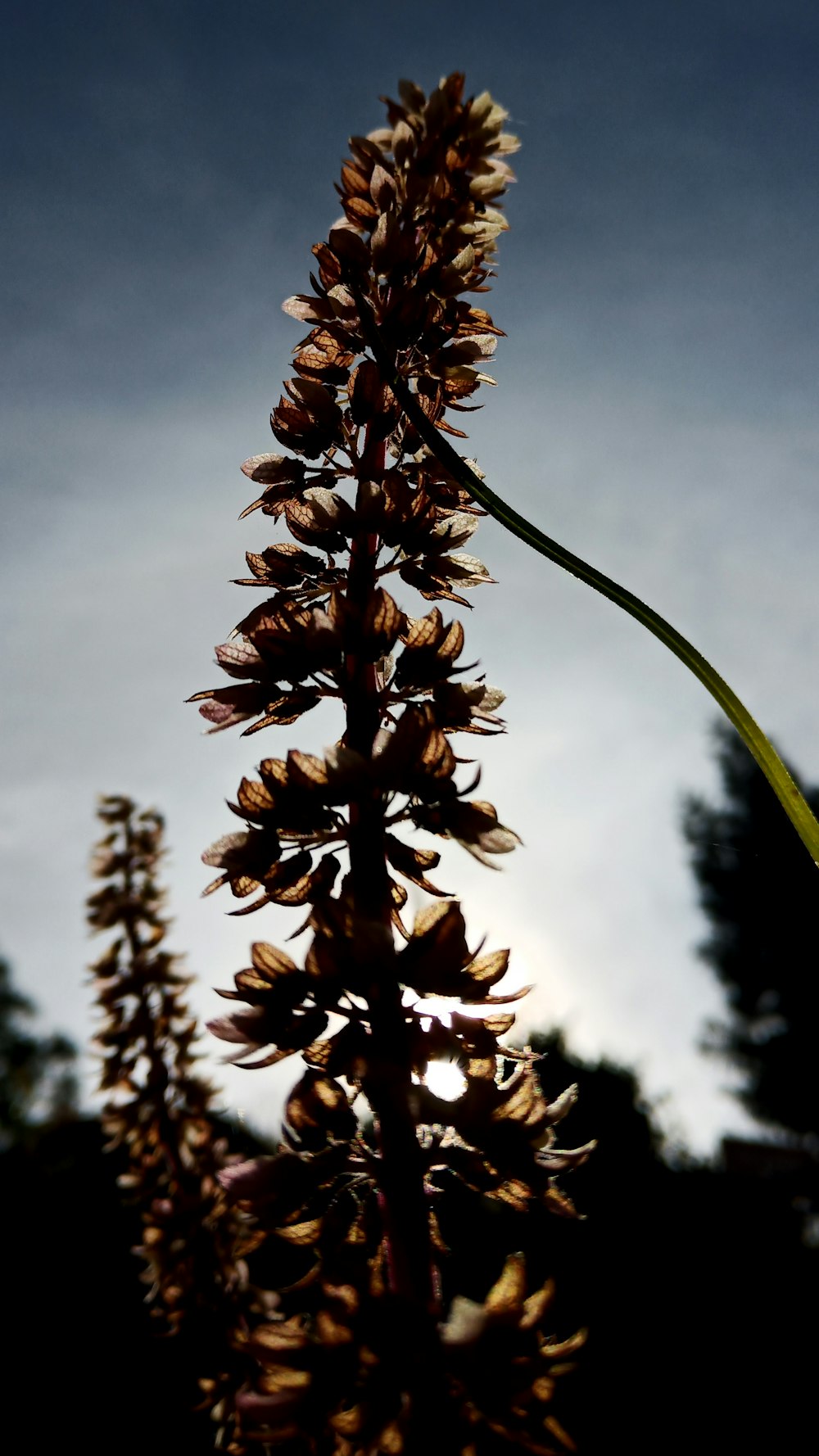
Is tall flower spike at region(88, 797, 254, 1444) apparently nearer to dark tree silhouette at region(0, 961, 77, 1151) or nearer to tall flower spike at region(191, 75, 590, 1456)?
tall flower spike at region(191, 75, 590, 1456)

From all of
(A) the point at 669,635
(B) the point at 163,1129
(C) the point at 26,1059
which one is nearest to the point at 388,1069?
(A) the point at 669,635

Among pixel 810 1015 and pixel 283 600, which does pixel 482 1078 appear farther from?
pixel 810 1015

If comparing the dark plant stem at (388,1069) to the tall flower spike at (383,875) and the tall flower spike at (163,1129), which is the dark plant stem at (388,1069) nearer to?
the tall flower spike at (383,875)

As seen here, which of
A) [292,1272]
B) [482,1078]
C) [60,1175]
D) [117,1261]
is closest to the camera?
[482,1078]

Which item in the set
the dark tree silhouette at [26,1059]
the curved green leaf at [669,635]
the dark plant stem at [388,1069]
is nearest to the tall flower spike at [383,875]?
the dark plant stem at [388,1069]

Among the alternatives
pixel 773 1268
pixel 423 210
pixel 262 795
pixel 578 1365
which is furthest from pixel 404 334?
pixel 773 1268

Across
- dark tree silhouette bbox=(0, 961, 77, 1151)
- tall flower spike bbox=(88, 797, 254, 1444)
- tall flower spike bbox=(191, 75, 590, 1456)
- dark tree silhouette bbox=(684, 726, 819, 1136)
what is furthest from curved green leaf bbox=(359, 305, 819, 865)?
dark tree silhouette bbox=(0, 961, 77, 1151)

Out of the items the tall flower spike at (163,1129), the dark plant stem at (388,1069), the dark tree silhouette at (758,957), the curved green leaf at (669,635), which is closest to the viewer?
the curved green leaf at (669,635)
